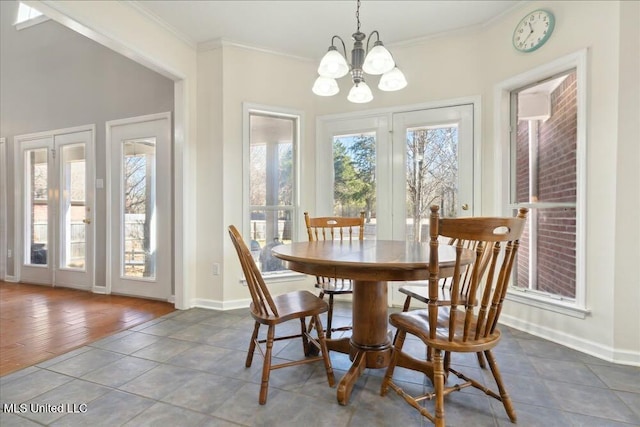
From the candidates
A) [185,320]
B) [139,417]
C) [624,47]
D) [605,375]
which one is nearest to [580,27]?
[624,47]

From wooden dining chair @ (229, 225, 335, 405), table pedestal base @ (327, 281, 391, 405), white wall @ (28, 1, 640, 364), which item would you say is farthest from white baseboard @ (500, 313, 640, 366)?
wooden dining chair @ (229, 225, 335, 405)

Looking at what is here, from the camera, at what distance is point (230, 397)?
1723mm

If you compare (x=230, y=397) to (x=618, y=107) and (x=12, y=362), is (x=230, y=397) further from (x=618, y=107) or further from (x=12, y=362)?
(x=618, y=107)

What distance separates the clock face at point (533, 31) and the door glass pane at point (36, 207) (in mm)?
5559

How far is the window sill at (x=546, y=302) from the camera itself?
2.33 metres

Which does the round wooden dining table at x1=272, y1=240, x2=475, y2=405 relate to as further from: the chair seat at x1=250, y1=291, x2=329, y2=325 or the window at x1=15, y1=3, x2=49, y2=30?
the window at x1=15, y1=3, x2=49, y2=30

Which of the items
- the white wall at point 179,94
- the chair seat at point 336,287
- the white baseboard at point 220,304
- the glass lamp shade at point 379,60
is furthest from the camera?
the white baseboard at point 220,304

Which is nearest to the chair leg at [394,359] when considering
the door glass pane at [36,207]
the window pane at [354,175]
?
the window pane at [354,175]

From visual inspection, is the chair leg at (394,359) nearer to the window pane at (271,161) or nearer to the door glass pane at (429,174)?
the door glass pane at (429,174)

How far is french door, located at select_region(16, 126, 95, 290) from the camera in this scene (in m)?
3.98

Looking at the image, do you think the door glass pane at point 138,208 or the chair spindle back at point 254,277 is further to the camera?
the door glass pane at point 138,208

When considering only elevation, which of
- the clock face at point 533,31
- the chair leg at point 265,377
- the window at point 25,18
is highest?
the window at point 25,18

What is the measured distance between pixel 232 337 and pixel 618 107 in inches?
123

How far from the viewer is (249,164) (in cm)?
339
